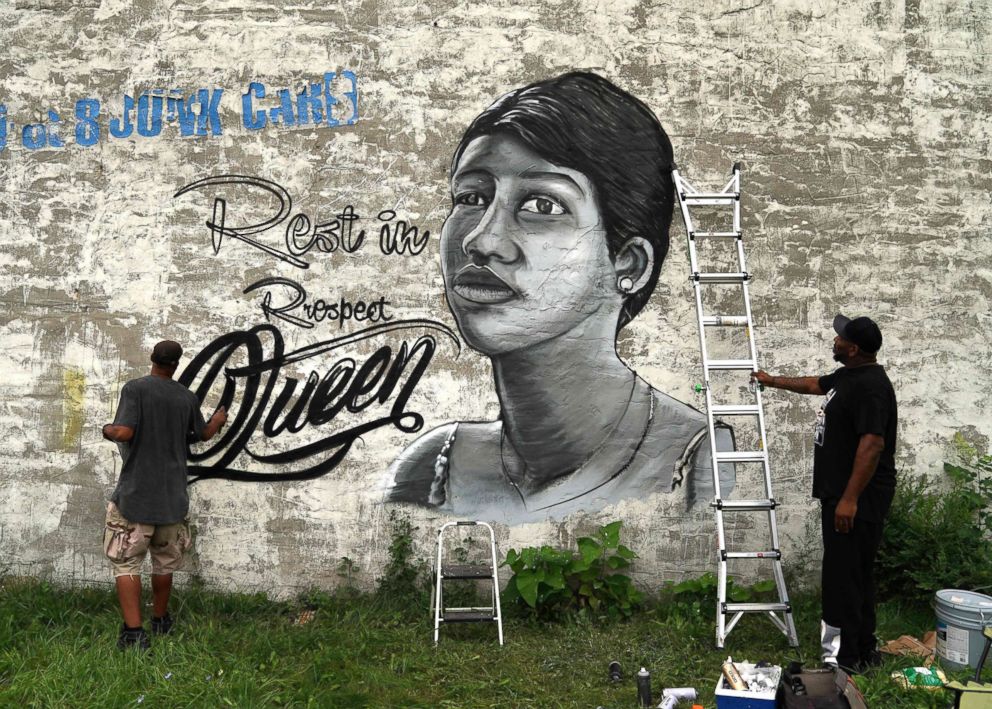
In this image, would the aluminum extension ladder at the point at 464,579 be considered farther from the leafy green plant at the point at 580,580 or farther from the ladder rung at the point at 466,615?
the leafy green plant at the point at 580,580

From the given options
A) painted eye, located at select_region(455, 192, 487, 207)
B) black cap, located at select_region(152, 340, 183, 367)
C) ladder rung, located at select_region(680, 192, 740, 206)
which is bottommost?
black cap, located at select_region(152, 340, 183, 367)

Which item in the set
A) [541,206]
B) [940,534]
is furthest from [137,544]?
[940,534]

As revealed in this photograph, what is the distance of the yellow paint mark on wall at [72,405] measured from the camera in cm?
616

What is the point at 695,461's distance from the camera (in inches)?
241

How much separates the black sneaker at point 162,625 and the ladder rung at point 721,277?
4186 millimetres

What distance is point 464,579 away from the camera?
592 cm

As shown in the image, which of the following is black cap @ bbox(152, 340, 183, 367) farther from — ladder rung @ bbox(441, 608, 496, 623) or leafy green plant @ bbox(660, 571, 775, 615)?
leafy green plant @ bbox(660, 571, 775, 615)

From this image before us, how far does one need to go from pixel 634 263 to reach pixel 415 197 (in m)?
1.66

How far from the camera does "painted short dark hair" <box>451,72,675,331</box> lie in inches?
243

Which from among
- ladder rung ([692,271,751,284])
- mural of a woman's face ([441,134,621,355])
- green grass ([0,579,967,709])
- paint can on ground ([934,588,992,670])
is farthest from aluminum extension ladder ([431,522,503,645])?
paint can on ground ([934,588,992,670])

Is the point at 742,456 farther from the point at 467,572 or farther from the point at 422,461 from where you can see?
the point at 422,461

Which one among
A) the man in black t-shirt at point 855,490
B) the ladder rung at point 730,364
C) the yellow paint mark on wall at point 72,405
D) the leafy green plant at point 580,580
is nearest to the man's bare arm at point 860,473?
the man in black t-shirt at point 855,490

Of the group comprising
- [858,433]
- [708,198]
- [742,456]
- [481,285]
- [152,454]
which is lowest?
[742,456]

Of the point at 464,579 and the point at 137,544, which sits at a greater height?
the point at 137,544
